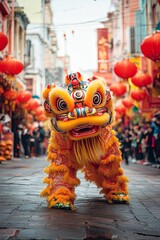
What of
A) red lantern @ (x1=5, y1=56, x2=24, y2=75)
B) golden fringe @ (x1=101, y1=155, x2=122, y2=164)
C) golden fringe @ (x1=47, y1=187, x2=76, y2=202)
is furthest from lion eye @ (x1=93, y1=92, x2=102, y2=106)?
red lantern @ (x1=5, y1=56, x2=24, y2=75)

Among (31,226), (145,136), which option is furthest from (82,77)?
(145,136)

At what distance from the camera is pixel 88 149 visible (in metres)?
5.65

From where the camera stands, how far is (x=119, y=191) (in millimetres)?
5957

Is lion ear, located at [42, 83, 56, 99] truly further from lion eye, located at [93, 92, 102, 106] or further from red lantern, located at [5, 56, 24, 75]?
red lantern, located at [5, 56, 24, 75]

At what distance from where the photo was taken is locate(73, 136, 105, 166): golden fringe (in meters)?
5.64

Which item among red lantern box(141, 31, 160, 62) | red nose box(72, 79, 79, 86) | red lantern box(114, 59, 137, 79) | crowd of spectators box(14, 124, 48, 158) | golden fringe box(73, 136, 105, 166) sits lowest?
crowd of spectators box(14, 124, 48, 158)

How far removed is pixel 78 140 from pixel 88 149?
0.17 metres

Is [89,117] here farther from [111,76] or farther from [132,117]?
[111,76]

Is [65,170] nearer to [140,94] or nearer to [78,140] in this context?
[78,140]

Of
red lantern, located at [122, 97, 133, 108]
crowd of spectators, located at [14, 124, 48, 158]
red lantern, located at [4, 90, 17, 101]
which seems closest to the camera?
red lantern, located at [4, 90, 17, 101]

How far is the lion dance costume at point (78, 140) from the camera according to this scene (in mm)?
5359

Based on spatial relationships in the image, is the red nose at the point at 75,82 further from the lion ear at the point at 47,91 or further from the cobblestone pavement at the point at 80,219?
the cobblestone pavement at the point at 80,219

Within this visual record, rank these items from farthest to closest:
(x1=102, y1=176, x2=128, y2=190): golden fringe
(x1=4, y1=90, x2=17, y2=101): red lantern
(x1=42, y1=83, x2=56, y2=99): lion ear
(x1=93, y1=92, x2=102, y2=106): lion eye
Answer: (x1=4, y1=90, x2=17, y2=101): red lantern → (x1=102, y1=176, x2=128, y2=190): golden fringe → (x1=42, y1=83, x2=56, y2=99): lion ear → (x1=93, y1=92, x2=102, y2=106): lion eye

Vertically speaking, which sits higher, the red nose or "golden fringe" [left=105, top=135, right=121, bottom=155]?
the red nose
